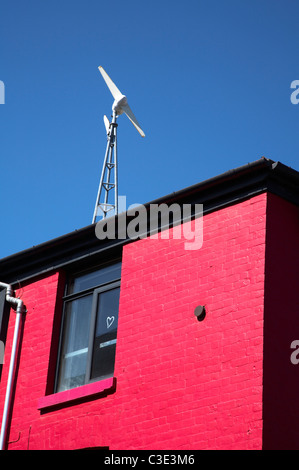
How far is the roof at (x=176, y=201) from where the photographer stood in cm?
1430

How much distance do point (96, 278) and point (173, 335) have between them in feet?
8.96

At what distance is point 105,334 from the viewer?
15.8 meters

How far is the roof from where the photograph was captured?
1430 cm

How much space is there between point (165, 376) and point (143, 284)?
185 cm

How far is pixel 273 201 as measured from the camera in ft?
46.8

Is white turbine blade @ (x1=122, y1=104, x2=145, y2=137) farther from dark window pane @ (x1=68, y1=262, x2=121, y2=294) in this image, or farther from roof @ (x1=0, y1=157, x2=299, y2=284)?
dark window pane @ (x1=68, y1=262, x2=121, y2=294)

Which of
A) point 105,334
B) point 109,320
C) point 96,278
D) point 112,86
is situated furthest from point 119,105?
point 105,334

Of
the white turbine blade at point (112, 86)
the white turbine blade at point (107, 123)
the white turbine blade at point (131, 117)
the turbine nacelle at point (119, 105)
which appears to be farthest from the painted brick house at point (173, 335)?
the white turbine blade at point (112, 86)

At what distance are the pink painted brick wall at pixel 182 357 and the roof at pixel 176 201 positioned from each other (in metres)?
0.28

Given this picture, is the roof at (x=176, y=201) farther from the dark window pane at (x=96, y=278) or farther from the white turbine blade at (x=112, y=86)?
the white turbine blade at (x=112, y=86)

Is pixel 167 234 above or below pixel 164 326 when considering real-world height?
above

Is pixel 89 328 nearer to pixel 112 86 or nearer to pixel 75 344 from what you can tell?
pixel 75 344
